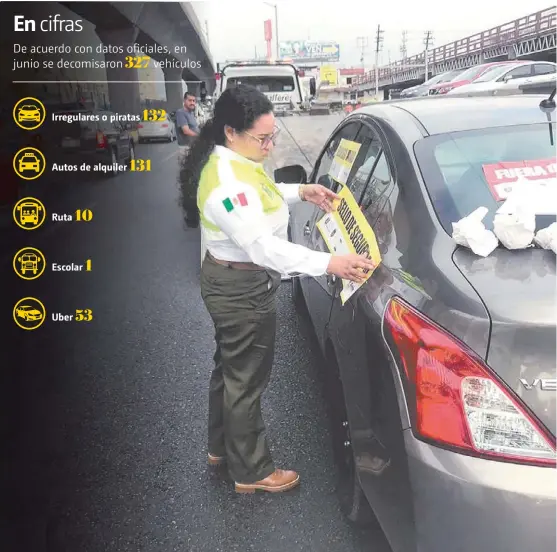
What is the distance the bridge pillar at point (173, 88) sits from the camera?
2347 millimetres

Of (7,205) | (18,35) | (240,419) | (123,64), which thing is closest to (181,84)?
(123,64)

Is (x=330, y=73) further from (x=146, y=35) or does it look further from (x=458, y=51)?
(x=146, y=35)

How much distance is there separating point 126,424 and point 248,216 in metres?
1.33

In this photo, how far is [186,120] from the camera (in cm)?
253

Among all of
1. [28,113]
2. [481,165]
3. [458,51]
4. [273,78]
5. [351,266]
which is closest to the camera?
[351,266]

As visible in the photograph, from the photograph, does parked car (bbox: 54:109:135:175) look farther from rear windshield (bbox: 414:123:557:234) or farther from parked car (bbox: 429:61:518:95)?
parked car (bbox: 429:61:518:95)

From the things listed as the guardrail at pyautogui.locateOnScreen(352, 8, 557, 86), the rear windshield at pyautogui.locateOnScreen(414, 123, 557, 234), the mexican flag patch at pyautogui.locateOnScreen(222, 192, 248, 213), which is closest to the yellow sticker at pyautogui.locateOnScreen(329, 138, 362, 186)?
the rear windshield at pyautogui.locateOnScreen(414, 123, 557, 234)

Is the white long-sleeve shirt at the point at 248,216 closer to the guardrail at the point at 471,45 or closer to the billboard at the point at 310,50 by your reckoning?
the billboard at the point at 310,50

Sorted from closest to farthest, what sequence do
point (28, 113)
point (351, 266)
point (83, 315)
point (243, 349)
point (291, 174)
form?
1. point (351, 266)
2. point (243, 349)
3. point (28, 113)
4. point (83, 315)
5. point (291, 174)

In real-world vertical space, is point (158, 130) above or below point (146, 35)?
below

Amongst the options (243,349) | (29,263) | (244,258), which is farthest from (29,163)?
(243,349)

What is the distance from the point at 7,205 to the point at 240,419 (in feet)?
3.97

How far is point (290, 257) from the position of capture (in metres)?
1.60

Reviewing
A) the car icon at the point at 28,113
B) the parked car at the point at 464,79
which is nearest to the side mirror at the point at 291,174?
the car icon at the point at 28,113
